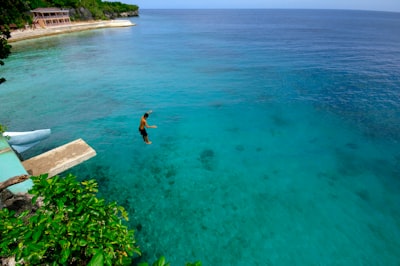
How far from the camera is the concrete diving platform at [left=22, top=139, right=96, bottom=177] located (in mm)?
13242

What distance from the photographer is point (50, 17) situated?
289 feet

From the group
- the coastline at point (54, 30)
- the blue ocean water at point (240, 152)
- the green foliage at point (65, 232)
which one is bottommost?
the coastline at point (54, 30)

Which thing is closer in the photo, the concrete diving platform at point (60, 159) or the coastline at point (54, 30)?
the concrete diving platform at point (60, 159)

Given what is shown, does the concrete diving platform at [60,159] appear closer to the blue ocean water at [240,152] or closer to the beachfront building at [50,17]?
the blue ocean water at [240,152]

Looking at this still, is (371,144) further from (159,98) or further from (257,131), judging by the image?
(159,98)

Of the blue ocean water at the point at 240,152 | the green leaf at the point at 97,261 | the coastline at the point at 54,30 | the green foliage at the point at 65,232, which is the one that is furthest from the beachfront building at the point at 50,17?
the green leaf at the point at 97,261

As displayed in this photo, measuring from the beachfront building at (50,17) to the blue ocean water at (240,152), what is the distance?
63.6 metres

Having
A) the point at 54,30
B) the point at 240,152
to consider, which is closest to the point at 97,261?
the point at 240,152

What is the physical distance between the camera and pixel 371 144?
54.5 ft

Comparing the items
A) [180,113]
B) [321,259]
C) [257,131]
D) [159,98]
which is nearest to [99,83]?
[159,98]

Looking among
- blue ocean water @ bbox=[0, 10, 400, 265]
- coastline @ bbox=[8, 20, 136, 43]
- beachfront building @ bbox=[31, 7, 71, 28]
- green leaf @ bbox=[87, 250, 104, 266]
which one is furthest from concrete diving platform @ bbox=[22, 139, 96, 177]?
beachfront building @ bbox=[31, 7, 71, 28]

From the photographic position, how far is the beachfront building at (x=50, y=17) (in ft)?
269

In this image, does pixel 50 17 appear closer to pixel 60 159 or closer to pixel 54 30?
pixel 54 30

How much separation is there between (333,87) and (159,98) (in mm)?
21197
